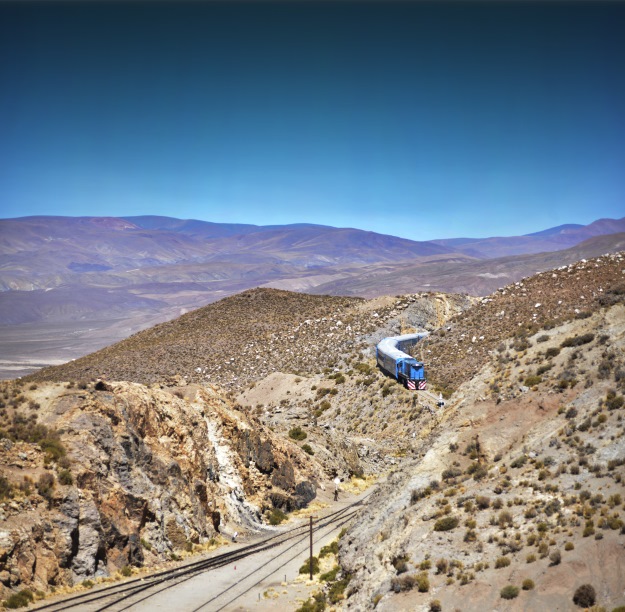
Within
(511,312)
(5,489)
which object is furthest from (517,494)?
(511,312)

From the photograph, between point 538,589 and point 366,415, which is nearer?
point 538,589

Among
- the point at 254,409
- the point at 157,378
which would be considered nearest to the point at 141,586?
the point at 254,409

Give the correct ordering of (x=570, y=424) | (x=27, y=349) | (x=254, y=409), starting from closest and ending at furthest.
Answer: (x=570, y=424), (x=254, y=409), (x=27, y=349)

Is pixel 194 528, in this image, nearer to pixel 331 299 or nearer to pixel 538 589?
pixel 538 589

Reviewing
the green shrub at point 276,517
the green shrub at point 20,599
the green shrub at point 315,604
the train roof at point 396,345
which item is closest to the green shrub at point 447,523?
the green shrub at point 315,604

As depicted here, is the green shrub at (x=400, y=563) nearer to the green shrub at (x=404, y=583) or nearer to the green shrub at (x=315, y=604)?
the green shrub at (x=404, y=583)

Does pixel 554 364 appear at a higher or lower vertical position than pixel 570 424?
higher

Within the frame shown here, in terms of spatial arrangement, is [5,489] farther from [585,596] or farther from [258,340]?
[258,340]
